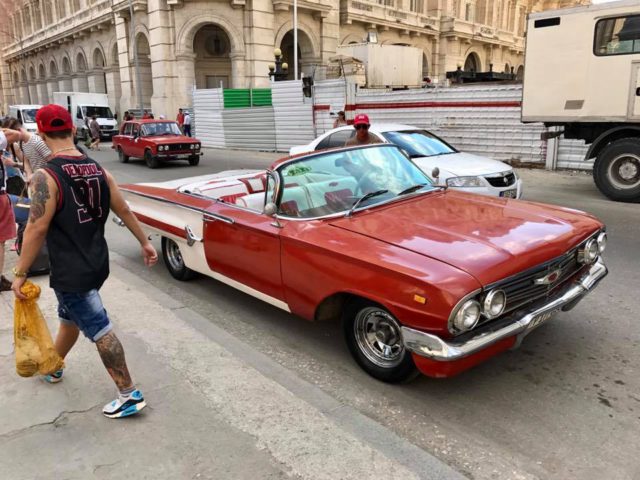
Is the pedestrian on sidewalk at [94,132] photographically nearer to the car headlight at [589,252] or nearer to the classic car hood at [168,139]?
the classic car hood at [168,139]

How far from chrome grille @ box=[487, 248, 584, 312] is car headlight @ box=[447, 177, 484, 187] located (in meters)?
4.08

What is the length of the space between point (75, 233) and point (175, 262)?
2928 mm

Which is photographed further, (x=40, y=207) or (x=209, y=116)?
(x=209, y=116)

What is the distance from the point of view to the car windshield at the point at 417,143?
8562 mm

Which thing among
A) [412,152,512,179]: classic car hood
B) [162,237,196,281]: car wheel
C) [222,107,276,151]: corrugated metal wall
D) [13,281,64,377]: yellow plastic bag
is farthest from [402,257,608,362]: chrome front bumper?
[222,107,276,151]: corrugated metal wall

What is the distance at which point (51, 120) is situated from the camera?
2.78 meters

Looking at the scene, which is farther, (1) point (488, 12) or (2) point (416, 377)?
(1) point (488, 12)

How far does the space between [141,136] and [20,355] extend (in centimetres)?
1621

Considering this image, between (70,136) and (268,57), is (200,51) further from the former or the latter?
(70,136)

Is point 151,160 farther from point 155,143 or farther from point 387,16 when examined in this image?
point 387,16

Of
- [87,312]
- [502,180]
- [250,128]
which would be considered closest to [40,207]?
[87,312]

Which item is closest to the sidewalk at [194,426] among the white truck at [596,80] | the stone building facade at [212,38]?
the white truck at [596,80]

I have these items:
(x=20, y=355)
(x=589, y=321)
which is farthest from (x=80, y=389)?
(x=589, y=321)

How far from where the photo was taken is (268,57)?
104ft
